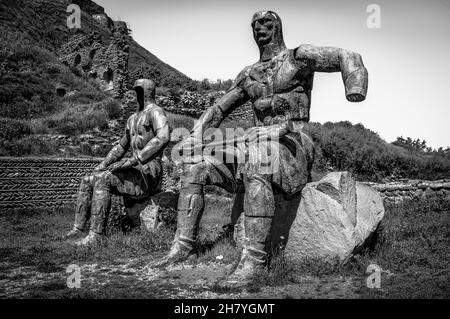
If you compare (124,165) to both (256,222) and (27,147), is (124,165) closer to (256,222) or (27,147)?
(256,222)

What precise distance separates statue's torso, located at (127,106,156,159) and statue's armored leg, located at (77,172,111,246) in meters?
0.56

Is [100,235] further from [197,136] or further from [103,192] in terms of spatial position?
[197,136]

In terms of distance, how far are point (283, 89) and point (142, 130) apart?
2333 mm

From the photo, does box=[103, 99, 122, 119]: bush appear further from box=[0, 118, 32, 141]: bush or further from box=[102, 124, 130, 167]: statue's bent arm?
box=[102, 124, 130, 167]: statue's bent arm

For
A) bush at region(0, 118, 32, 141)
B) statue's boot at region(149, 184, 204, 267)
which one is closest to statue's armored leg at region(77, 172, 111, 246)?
statue's boot at region(149, 184, 204, 267)

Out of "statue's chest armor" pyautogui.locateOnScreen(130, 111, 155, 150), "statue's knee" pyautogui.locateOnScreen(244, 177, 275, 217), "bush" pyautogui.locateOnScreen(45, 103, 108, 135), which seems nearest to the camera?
"statue's knee" pyautogui.locateOnScreen(244, 177, 275, 217)

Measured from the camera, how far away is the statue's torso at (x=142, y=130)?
18.9 ft

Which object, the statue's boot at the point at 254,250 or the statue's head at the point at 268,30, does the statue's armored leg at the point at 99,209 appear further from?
the statue's head at the point at 268,30

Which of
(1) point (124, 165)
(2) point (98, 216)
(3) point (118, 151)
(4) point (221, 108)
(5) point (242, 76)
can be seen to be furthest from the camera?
(3) point (118, 151)

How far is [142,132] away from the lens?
19.0 feet

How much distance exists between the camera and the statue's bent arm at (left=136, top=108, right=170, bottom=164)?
5.44 meters

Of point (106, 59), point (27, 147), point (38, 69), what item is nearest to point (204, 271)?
point (27, 147)

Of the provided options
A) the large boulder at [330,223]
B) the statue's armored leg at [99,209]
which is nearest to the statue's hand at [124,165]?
the statue's armored leg at [99,209]

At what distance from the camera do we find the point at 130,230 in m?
5.88
